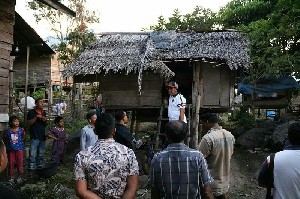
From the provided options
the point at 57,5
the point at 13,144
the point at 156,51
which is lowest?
the point at 13,144

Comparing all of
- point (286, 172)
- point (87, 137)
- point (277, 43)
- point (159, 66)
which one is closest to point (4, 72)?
point (87, 137)

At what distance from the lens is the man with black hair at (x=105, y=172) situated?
3.07 meters

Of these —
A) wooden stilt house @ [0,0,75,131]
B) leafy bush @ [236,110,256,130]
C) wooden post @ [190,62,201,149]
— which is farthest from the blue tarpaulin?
wooden stilt house @ [0,0,75,131]

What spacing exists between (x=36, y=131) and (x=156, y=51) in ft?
14.3

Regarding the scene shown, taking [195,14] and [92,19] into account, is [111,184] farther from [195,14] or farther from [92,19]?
[92,19]

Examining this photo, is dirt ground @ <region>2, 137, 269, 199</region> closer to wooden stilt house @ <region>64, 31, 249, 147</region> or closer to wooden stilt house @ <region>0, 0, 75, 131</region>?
wooden stilt house @ <region>0, 0, 75, 131</region>

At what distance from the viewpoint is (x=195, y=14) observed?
24.2 metres

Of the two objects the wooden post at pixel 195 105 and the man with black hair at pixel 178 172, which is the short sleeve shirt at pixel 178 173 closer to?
the man with black hair at pixel 178 172

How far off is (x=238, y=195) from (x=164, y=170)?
17.4 ft

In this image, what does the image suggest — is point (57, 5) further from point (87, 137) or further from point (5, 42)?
point (87, 137)

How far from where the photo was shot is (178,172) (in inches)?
132

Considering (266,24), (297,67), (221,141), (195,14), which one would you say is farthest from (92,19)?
(221,141)

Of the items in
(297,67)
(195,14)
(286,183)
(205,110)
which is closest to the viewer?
(286,183)

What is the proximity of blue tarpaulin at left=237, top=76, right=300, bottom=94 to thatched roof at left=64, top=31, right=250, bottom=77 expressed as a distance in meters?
7.17
